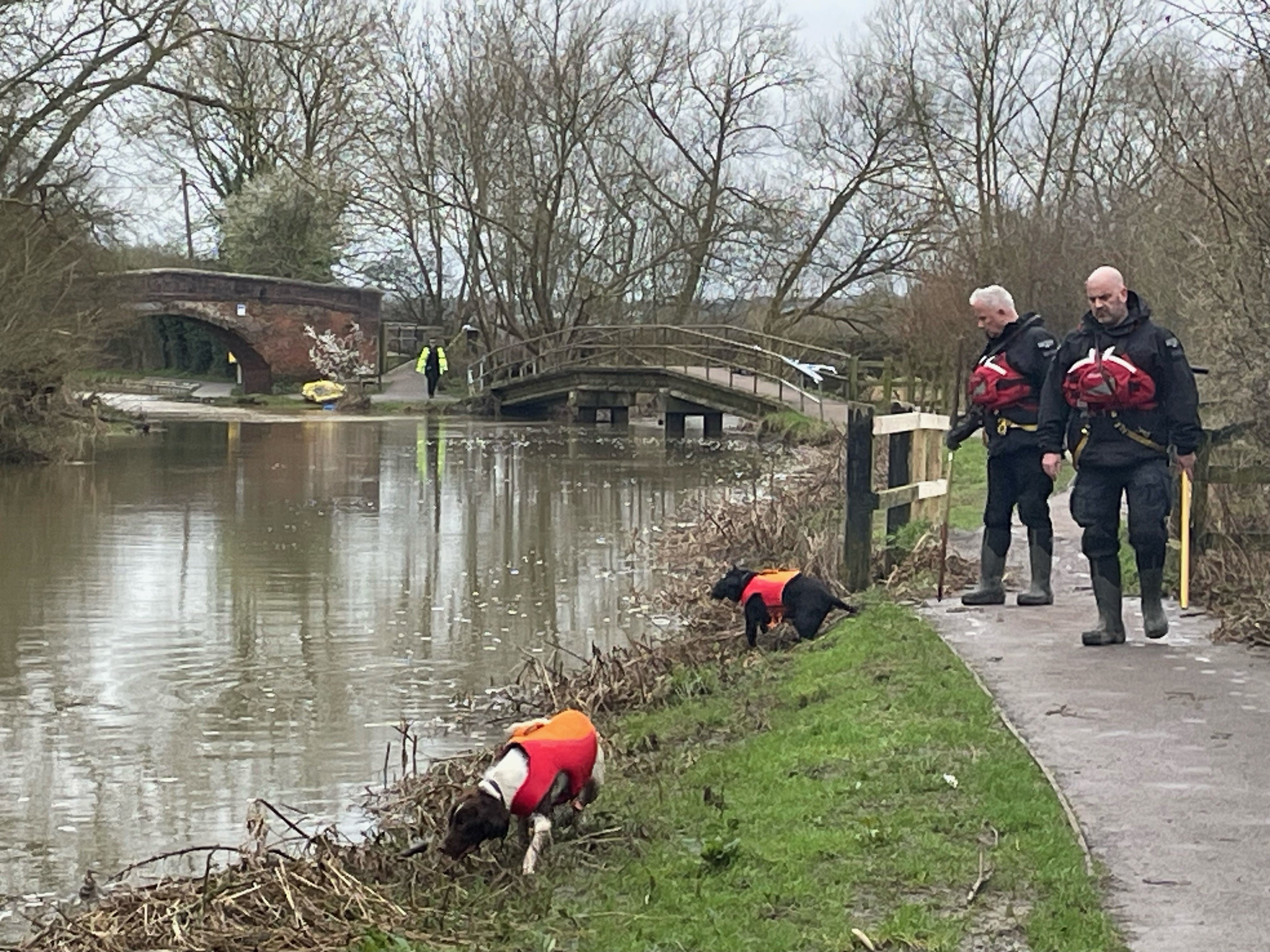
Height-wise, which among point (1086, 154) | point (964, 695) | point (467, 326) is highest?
point (1086, 154)

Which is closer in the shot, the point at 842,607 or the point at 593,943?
the point at 593,943

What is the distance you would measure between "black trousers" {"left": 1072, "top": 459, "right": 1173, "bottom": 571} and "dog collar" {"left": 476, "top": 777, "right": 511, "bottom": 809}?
380 centimetres

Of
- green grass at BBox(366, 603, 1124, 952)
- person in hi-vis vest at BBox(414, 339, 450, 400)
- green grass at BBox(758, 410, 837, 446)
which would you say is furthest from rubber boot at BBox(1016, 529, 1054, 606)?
person in hi-vis vest at BBox(414, 339, 450, 400)

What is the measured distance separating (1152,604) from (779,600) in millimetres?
2197

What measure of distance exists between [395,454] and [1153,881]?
84.5 feet

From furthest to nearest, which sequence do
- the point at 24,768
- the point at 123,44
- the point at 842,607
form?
the point at 123,44
the point at 842,607
the point at 24,768

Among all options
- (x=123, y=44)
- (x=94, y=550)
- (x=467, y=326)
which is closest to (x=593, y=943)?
(x=94, y=550)

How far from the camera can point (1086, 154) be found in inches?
1529

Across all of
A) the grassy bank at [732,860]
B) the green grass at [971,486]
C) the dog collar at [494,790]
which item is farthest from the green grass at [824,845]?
the green grass at [971,486]

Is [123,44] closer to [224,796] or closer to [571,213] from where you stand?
[571,213]

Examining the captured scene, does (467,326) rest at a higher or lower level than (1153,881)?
higher

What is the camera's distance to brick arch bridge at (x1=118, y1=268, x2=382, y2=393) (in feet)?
164

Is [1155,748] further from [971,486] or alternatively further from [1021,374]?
[971,486]

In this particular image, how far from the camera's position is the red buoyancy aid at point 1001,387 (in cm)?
984
